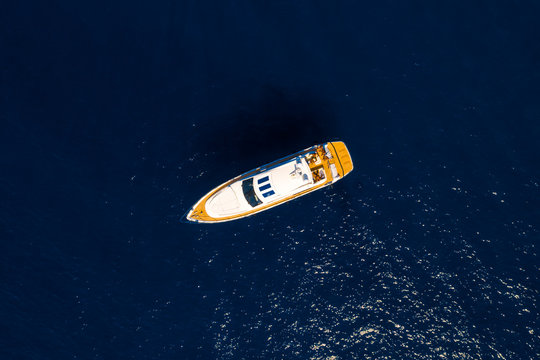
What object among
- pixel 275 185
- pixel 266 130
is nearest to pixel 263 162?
pixel 266 130

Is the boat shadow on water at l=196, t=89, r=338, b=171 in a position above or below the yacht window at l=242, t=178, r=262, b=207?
above

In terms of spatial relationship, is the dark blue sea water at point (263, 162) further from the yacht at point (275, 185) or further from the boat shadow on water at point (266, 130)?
the yacht at point (275, 185)

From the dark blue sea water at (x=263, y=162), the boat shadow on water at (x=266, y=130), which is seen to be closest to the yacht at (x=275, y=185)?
the dark blue sea water at (x=263, y=162)

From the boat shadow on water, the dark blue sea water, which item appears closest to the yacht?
the dark blue sea water

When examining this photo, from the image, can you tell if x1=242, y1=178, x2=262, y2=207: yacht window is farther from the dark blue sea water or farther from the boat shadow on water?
the boat shadow on water

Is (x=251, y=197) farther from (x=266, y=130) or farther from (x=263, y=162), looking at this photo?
(x=266, y=130)
